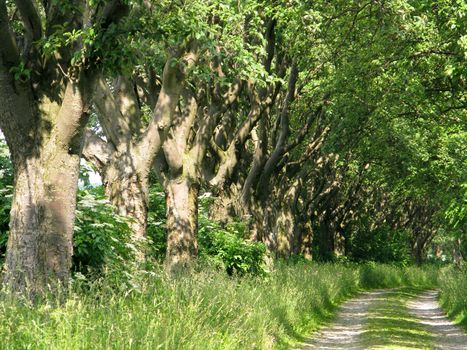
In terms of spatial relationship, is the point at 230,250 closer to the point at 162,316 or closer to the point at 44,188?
the point at 44,188

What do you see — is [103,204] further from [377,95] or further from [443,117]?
[443,117]

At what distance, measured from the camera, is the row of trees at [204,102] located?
9.09 meters

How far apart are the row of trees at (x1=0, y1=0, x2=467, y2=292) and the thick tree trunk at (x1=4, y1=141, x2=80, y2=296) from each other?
0.05ft

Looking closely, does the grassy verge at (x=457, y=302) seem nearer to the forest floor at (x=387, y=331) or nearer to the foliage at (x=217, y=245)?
the forest floor at (x=387, y=331)

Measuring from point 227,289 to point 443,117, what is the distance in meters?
15.6

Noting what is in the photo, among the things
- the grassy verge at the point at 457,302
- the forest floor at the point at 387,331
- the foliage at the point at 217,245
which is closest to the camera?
the forest floor at the point at 387,331

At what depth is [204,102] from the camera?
68.8 ft

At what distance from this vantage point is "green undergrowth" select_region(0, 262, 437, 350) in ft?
21.5

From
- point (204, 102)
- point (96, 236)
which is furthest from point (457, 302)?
point (96, 236)

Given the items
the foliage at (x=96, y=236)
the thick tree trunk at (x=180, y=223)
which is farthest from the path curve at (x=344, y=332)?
the foliage at (x=96, y=236)

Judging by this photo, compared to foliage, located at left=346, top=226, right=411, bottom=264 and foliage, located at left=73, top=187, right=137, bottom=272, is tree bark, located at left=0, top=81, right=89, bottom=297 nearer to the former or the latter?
foliage, located at left=73, top=187, right=137, bottom=272

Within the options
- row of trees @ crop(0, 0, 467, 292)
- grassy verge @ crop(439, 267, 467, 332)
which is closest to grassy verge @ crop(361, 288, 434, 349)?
grassy verge @ crop(439, 267, 467, 332)

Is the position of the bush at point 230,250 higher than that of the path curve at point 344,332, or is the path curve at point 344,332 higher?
the bush at point 230,250

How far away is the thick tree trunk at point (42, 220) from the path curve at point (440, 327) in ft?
26.1
